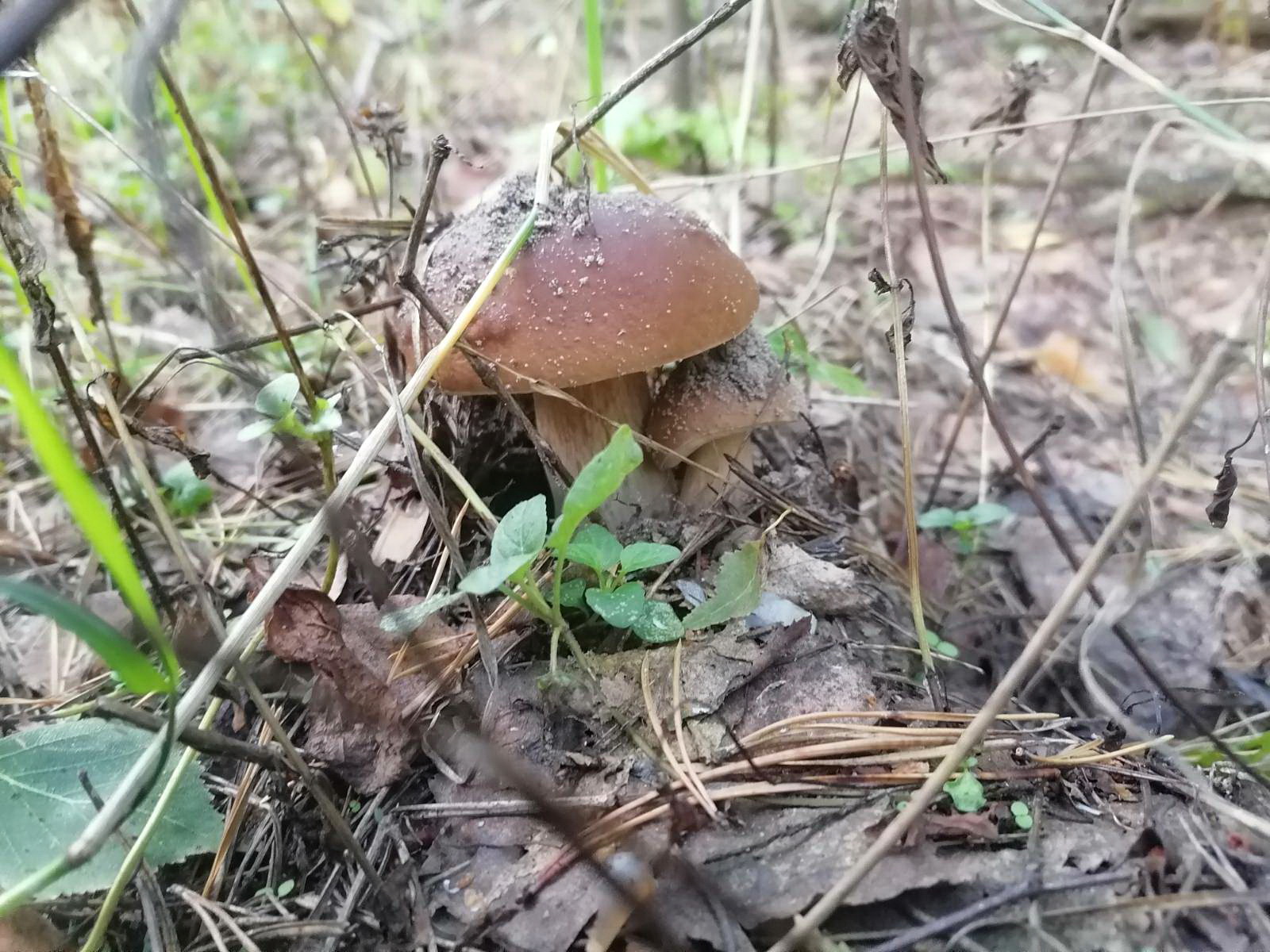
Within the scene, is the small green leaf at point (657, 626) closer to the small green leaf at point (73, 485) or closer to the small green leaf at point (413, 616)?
the small green leaf at point (413, 616)

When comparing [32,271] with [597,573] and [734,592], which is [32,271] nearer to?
[597,573]

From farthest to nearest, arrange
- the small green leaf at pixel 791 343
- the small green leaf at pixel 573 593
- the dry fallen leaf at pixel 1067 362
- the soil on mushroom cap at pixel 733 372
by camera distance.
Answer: the dry fallen leaf at pixel 1067 362, the small green leaf at pixel 791 343, the soil on mushroom cap at pixel 733 372, the small green leaf at pixel 573 593

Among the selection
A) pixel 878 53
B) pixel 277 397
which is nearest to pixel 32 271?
pixel 277 397

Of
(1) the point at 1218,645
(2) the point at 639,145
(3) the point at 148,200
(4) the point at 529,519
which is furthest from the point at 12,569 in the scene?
(2) the point at 639,145

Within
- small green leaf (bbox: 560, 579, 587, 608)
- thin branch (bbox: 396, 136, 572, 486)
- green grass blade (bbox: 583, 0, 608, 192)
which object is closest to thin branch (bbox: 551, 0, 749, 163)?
thin branch (bbox: 396, 136, 572, 486)

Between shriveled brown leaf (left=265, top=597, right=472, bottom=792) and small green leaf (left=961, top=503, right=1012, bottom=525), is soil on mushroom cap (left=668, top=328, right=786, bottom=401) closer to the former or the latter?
small green leaf (left=961, top=503, right=1012, bottom=525)

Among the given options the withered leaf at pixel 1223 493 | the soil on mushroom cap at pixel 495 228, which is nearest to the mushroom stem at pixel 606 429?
the soil on mushroom cap at pixel 495 228
